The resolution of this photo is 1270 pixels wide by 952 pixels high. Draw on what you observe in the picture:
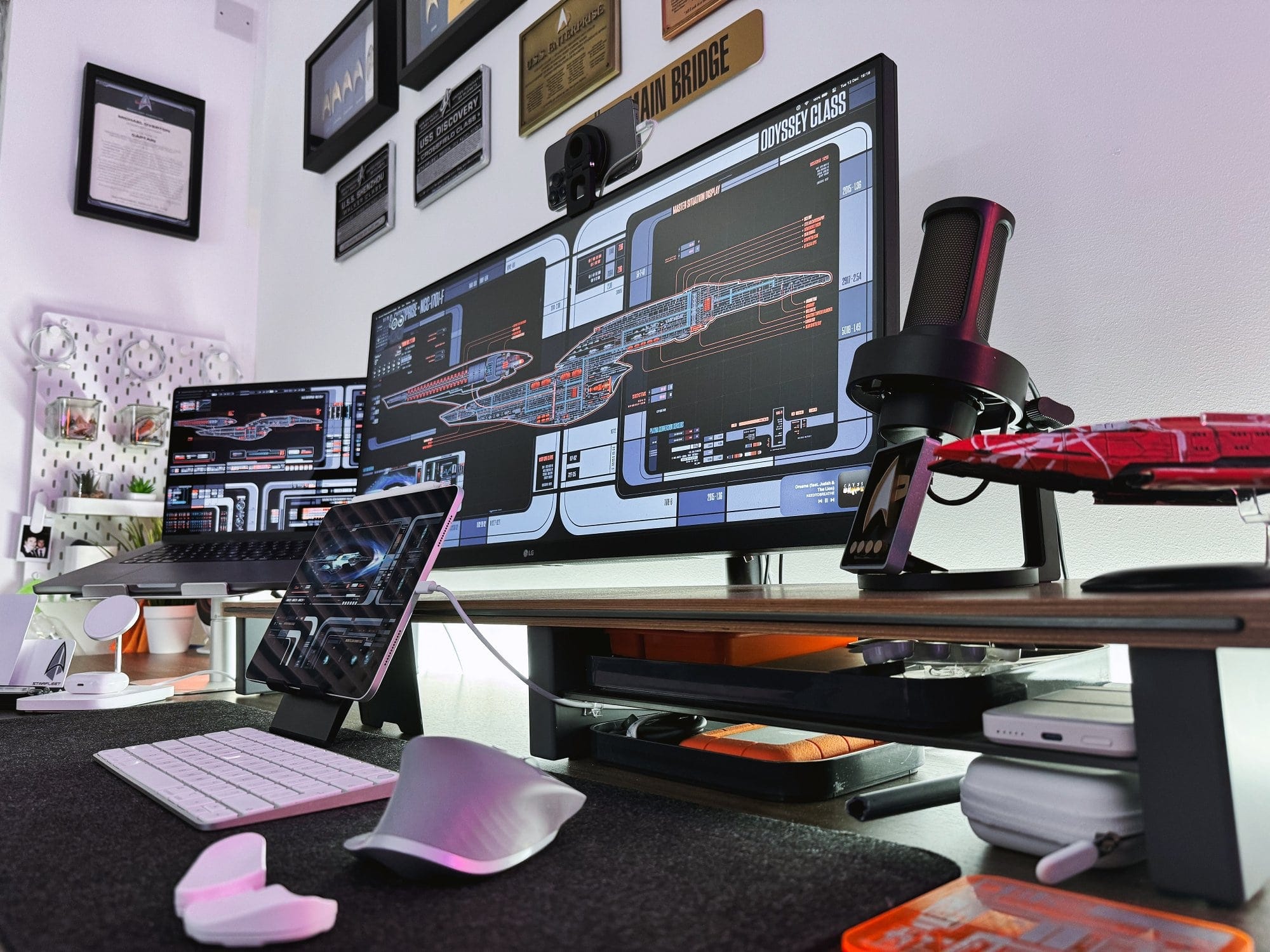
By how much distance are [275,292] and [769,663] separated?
2330 millimetres

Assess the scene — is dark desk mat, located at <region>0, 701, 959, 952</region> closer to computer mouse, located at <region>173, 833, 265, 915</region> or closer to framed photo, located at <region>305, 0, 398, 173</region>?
computer mouse, located at <region>173, 833, 265, 915</region>

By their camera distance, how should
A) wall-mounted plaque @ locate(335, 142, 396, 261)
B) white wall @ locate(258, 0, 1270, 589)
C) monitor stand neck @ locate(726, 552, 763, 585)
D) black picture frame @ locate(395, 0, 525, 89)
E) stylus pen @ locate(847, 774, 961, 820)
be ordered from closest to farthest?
stylus pen @ locate(847, 774, 961, 820) → white wall @ locate(258, 0, 1270, 589) → monitor stand neck @ locate(726, 552, 763, 585) → black picture frame @ locate(395, 0, 525, 89) → wall-mounted plaque @ locate(335, 142, 396, 261)

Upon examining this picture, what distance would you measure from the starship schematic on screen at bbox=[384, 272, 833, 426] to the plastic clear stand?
0.40 metres

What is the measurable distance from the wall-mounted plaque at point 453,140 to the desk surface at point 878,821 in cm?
107

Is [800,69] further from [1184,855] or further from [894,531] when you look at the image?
[1184,855]

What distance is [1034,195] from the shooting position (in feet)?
3.07

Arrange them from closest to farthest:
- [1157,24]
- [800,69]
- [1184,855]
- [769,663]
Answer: [1184,855], [769,663], [1157,24], [800,69]

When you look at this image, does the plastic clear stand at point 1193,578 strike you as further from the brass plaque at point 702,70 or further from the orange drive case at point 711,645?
the brass plaque at point 702,70

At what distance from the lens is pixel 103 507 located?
7.38ft

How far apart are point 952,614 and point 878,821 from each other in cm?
18

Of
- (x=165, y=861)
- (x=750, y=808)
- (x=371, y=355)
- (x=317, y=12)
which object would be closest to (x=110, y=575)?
(x=371, y=355)

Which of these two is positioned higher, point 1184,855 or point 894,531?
point 894,531

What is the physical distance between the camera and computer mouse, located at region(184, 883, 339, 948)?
0.35 m

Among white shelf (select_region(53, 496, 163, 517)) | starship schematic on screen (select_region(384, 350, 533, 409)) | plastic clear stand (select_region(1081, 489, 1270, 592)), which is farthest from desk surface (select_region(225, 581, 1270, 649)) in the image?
white shelf (select_region(53, 496, 163, 517))
